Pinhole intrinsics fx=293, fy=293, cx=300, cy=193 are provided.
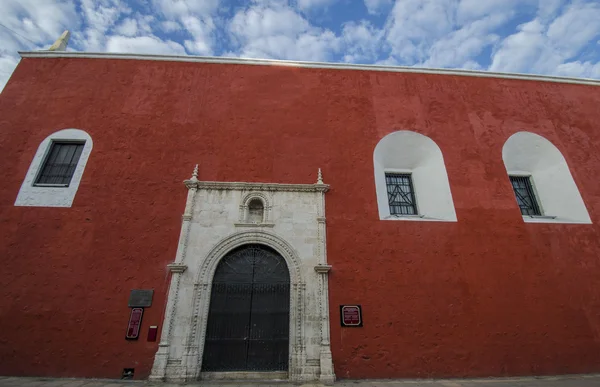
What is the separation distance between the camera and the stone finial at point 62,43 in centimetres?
773

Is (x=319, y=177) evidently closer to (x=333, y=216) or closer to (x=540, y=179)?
(x=333, y=216)

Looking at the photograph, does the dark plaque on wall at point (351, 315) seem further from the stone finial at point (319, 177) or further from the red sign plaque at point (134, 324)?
the red sign plaque at point (134, 324)

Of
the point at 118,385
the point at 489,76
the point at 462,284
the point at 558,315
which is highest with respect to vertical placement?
the point at 489,76

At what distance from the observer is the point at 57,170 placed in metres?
6.29

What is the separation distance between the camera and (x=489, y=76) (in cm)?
784

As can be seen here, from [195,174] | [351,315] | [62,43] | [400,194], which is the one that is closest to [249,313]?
[351,315]

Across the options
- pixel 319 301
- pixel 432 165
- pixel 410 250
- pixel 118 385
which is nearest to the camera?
pixel 118 385

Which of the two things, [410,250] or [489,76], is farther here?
[489,76]

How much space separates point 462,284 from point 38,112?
9874 millimetres

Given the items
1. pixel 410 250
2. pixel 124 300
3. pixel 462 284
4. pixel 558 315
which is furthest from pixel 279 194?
pixel 558 315

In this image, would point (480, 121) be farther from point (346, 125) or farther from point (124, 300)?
point (124, 300)

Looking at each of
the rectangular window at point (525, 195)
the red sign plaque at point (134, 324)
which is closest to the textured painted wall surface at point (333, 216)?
the red sign plaque at point (134, 324)

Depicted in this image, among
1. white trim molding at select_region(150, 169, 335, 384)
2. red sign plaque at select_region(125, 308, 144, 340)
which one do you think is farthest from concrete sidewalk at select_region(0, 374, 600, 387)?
red sign plaque at select_region(125, 308, 144, 340)

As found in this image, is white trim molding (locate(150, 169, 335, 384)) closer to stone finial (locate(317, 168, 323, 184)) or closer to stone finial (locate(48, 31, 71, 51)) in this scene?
stone finial (locate(317, 168, 323, 184))
